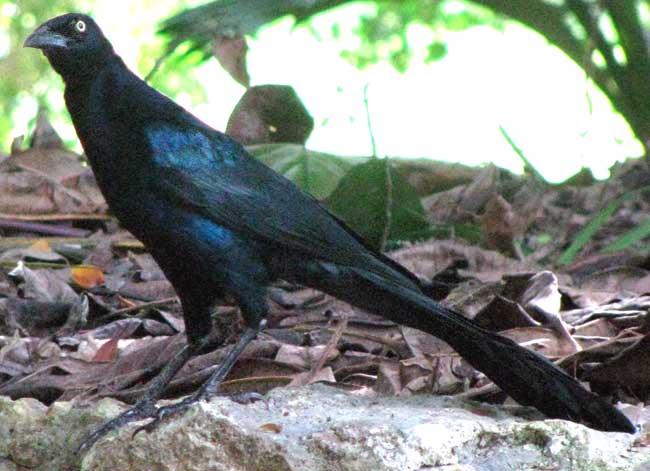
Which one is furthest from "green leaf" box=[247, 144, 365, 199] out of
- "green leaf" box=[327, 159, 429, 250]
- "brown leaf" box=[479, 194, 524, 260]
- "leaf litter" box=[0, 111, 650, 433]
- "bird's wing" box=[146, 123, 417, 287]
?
"bird's wing" box=[146, 123, 417, 287]

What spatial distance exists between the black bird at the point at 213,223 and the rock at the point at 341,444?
0.45 meters

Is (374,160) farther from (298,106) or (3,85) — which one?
(3,85)

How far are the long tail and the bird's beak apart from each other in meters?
1.16

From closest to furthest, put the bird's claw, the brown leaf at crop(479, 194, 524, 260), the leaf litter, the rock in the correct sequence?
the rock, the bird's claw, the leaf litter, the brown leaf at crop(479, 194, 524, 260)

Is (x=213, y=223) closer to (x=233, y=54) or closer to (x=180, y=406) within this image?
(x=180, y=406)

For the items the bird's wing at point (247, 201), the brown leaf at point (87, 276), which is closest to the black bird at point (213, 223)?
the bird's wing at point (247, 201)

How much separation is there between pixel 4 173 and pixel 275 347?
7.66 ft

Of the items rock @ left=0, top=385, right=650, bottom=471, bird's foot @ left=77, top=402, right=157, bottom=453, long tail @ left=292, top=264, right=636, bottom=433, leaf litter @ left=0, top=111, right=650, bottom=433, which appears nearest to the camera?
rock @ left=0, top=385, right=650, bottom=471

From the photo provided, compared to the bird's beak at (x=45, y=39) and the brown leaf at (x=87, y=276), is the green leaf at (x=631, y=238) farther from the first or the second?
the bird's beak at (x=45, y=39)

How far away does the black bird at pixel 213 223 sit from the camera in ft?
13.3

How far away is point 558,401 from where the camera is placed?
3.85 metres

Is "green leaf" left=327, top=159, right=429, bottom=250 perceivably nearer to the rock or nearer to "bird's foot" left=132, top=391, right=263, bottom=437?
"bird's foot" left=132, top=391, right=263, bottom=437

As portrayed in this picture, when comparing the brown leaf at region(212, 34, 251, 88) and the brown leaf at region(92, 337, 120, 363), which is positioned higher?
the brown leaf at region(212, 34, 251, 88)

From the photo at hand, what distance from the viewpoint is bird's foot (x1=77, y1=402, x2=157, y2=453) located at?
138 inches
